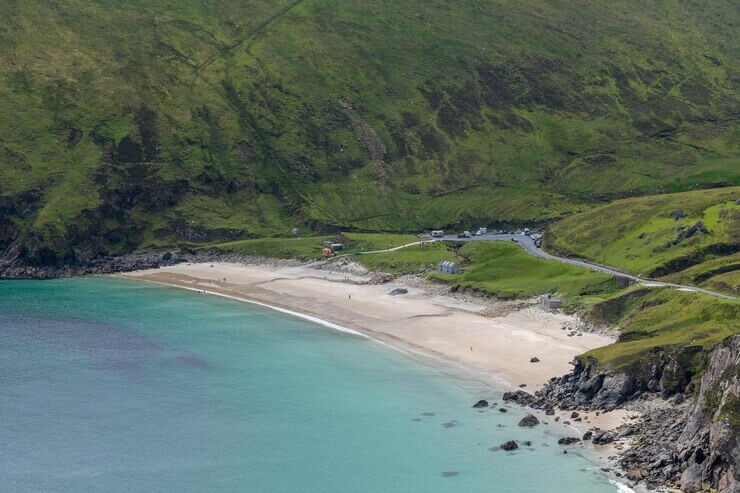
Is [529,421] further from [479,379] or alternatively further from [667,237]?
[667,237]

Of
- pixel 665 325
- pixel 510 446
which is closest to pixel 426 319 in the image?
pixel 665 325

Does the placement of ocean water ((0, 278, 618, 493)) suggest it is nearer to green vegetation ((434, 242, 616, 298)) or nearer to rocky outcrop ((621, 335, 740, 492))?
rocky outcrop ((621, 335, 740, 492))

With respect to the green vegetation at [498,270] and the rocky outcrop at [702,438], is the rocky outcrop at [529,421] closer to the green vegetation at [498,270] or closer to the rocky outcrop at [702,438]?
the rocky outcrop at [702,438]

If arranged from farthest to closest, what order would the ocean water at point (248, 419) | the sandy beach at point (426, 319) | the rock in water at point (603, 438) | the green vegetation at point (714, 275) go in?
the green vegetation at point (714, 275)
the sandy beach at point (426, 319)
the rock in water at point (603, 438)
the ocean water at point (248, 419)

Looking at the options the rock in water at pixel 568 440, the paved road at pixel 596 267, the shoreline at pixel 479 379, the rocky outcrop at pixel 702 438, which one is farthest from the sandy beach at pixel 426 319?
the paved road at pixel 596 267

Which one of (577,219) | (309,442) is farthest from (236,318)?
(577,219)
